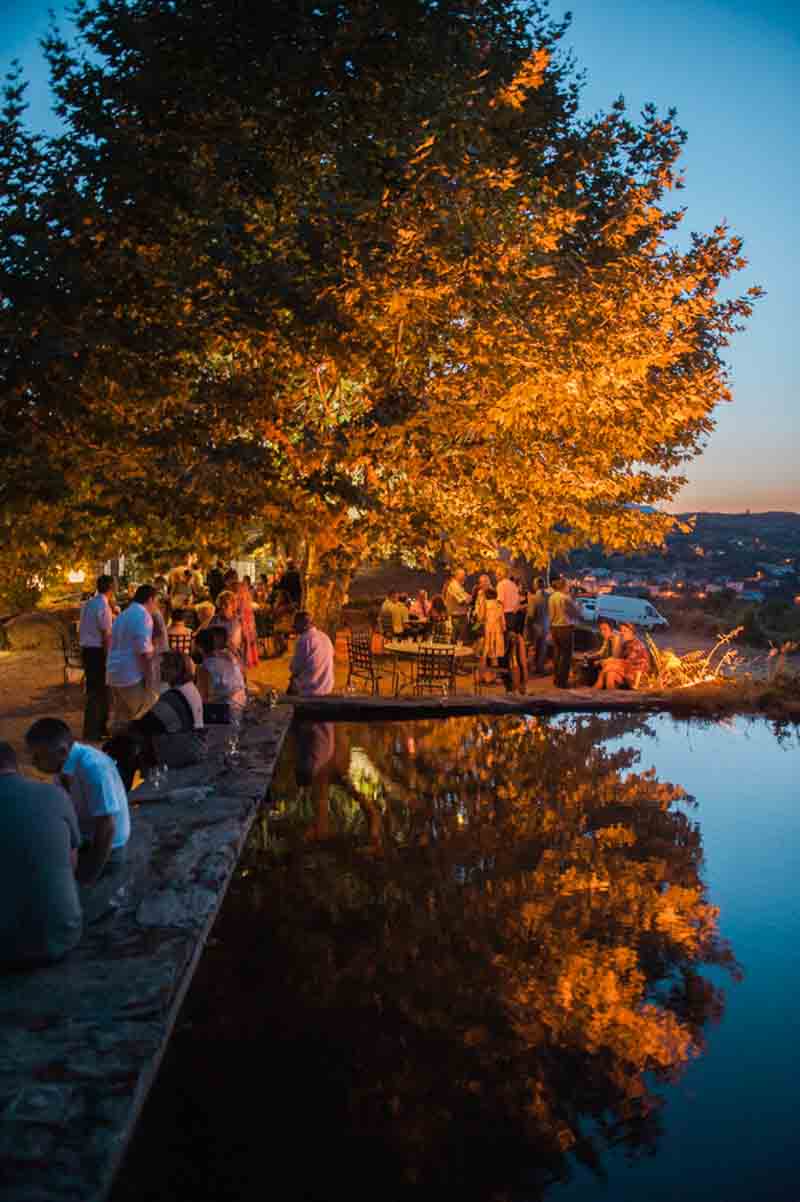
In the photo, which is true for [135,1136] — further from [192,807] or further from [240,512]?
[240,512]

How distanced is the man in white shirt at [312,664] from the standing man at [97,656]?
2654mm

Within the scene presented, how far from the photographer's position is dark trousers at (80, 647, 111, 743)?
39.4ft

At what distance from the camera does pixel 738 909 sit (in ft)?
24.8

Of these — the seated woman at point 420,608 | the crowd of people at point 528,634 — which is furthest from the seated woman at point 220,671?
the seated woman at point 420,608

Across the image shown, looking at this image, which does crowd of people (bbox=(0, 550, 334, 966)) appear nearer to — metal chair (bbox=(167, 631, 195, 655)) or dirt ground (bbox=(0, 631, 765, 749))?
metal chair (bbox=(167, 631, 195, 655))

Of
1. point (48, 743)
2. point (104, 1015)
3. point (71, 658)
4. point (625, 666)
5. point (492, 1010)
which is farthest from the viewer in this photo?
point (71, 658)

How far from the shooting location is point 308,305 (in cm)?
1359

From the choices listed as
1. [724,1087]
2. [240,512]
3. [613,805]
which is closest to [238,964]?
[724,1087]

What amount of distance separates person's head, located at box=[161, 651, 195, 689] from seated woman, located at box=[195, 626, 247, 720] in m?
2.08

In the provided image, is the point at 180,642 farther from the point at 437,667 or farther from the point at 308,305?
the point at 308,305

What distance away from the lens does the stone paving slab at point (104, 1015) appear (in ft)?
11.8

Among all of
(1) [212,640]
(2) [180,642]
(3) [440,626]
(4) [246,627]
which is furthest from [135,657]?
(3) [440,626]

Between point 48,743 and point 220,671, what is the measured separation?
20.6ft

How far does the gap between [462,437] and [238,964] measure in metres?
10.9
